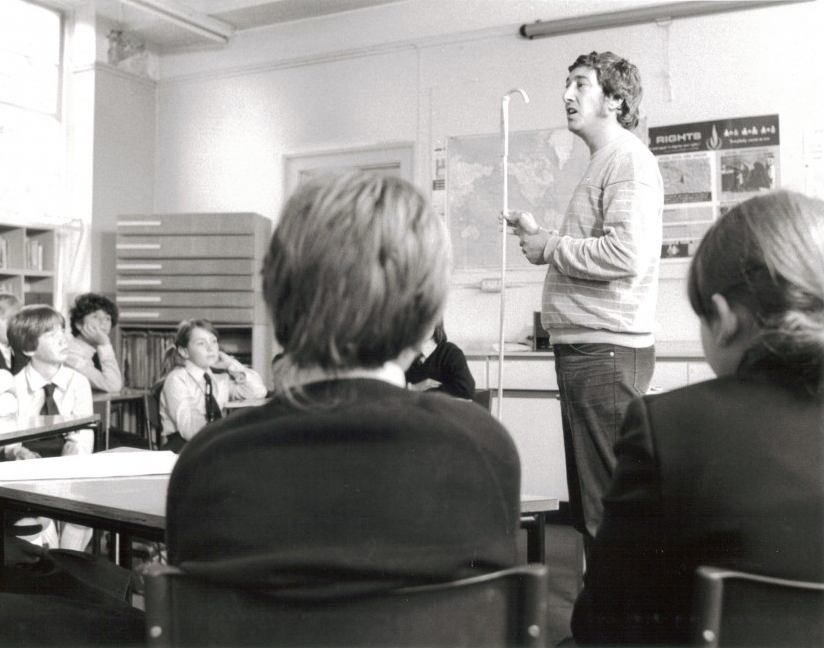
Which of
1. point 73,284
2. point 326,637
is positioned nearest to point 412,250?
point 326,637

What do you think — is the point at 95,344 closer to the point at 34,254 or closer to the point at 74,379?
the point at 34,254

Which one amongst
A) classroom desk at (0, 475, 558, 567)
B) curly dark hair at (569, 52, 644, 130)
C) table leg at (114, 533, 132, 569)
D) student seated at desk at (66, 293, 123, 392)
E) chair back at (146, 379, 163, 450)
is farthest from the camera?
student seated at desk at (66, 293, 123, 392)

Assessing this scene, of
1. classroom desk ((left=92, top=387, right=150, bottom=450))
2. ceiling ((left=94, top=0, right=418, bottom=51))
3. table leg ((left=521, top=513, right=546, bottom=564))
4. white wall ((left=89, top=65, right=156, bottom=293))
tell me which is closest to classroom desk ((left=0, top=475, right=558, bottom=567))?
table leg ((left=521, top=513, right=546, bottom=564))

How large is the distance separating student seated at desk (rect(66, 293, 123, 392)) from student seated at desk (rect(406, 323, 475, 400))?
6.61 ft

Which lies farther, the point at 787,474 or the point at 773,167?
the point at 773,167

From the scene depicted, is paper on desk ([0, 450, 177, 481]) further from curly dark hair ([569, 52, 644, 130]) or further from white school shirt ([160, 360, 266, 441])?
white school shirt ([160, 360, 266, 441])

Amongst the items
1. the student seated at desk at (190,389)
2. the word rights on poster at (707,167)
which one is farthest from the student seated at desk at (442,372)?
the word rights on poster at (707,167)

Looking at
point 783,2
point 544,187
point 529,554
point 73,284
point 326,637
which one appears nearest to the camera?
point 326,637

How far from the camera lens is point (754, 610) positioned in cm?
79

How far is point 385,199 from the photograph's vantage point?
854mm

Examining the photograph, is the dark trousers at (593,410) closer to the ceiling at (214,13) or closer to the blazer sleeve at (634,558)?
the blazer sleeve at (634,558)

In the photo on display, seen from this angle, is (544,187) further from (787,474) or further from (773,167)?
(787,474)

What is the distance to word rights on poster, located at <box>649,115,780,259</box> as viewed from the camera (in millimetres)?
4426

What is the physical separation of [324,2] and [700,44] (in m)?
2.47
